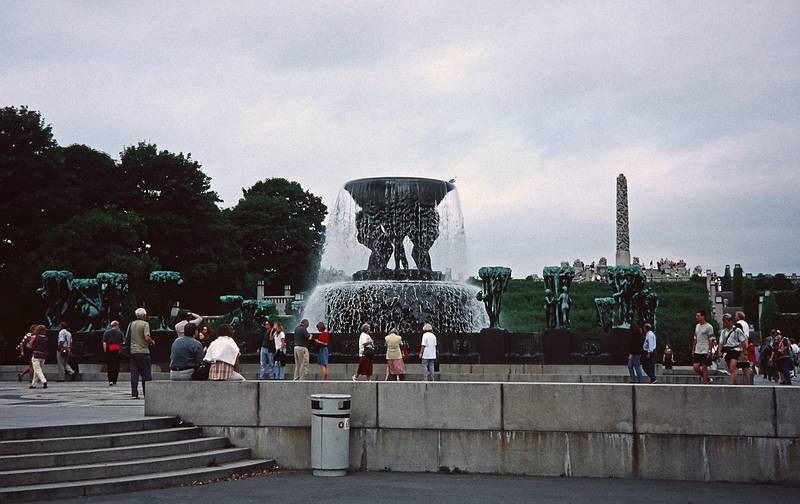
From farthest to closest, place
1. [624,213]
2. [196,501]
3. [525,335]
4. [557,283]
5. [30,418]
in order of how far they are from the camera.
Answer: [624,213] → [557,283] → [525,335] → [30,418] → [196,501]

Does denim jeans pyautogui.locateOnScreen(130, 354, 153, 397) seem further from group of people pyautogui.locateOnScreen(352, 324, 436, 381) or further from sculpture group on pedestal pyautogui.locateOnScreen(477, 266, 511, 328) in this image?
sculpture group on pedestal pyautogui.locateOnScreen(477, 266, 511, 328)

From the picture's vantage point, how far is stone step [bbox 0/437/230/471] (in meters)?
11.5

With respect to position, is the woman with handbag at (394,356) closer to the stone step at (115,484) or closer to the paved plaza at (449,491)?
the paved plaza at (449,491)

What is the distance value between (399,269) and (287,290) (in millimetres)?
43499

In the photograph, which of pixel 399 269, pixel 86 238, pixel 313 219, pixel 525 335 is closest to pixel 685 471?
pixel 525 335

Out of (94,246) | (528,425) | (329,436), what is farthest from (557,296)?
(94,246)

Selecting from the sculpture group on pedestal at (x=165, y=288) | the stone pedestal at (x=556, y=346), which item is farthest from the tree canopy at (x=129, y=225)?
the stone pedestal at (x=556, y=346)

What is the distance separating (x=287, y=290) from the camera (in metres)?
83.2

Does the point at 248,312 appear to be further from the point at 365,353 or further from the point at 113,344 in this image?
the point at 365,353

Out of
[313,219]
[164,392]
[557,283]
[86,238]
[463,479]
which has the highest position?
[313,219]

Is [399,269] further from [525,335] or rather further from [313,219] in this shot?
[313,219]

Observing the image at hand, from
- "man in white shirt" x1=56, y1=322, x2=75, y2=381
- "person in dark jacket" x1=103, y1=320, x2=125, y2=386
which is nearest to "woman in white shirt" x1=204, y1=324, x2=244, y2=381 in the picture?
"person in dark jacket" x1=103, y1=320, x2=125, y2=386

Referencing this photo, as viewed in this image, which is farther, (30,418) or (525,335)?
(525,335)

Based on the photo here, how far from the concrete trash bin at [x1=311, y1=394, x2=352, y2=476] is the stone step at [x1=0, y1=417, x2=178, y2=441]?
2.45 meters
